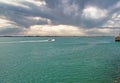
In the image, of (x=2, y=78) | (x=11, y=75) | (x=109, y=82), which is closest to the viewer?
(x=109, y=82)

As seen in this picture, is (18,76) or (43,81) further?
(18,76)

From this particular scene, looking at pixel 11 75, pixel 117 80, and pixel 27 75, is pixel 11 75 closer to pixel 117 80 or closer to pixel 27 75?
pixel 27 75

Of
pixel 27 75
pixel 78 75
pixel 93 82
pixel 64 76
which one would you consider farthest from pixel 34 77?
pixel 93 82

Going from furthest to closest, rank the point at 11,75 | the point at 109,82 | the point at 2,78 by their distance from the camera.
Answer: the point at 11,75 → the point at 2,78 → the point at 109,82

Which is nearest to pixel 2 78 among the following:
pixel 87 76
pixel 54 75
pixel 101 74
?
pixel 54 75

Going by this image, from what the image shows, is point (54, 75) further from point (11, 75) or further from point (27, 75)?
point (11, 75)

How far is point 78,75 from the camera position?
43.0 meters

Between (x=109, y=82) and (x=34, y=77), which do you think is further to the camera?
(x=34, y=77)

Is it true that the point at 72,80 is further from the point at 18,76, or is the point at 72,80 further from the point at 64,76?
the point at 18,76

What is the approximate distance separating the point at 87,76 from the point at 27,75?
12273mm

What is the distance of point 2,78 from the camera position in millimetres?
40219

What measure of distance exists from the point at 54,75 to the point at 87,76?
673 centimetres

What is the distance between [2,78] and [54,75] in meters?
10.3

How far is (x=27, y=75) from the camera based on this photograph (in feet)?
142
